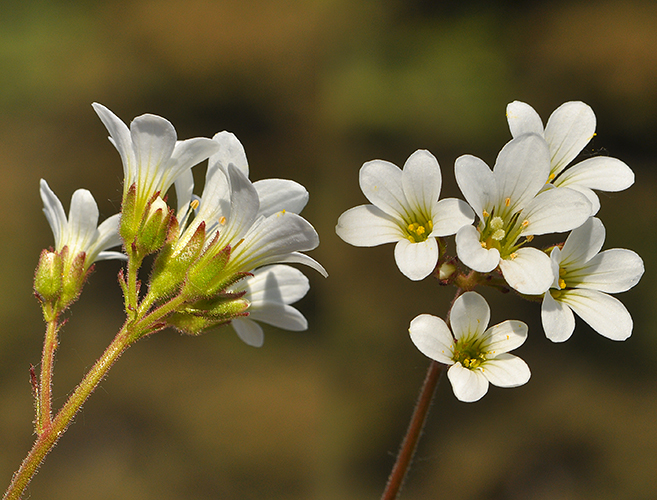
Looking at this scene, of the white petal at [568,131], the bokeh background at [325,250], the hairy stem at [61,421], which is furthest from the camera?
the bokeh background at [325,250]

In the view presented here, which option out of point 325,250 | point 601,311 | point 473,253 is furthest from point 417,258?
point 325,250

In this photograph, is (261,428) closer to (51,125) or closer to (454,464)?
(454,464)

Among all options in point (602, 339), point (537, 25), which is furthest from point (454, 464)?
point (537, 25)

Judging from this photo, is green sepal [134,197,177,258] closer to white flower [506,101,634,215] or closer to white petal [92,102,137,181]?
white petal [92,102,137,181]

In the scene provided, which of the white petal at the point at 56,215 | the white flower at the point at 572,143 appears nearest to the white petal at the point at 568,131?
the white flower at the point at 572,143

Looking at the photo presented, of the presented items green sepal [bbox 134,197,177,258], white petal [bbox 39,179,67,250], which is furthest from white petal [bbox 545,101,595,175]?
white petal [bbox 39,179,67,250]

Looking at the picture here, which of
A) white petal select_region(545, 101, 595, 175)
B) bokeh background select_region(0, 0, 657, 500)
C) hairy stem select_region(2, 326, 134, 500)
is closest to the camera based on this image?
hairy stem select_region(2, 326, 134, 500)

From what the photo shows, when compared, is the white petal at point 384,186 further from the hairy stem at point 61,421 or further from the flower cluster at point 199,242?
the hairy stem at point 61,421
